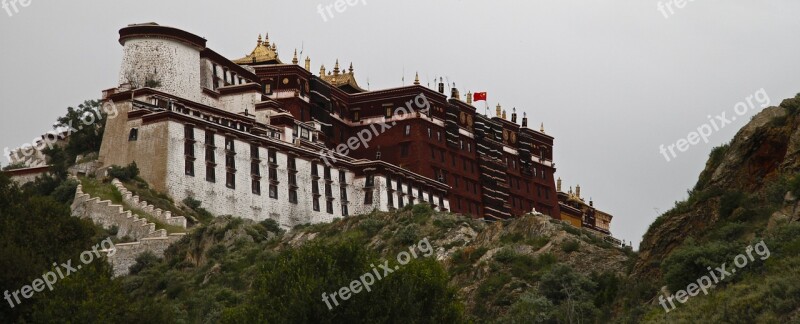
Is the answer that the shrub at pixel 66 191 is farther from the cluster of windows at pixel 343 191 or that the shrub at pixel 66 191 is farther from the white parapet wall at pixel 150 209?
the cluster of windows at pixel 343 191

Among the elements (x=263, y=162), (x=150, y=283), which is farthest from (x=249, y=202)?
(x=150, y=283)

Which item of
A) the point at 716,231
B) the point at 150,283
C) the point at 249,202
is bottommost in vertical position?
the point at 716,231

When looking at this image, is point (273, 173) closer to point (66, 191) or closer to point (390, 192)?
point (390, 192)

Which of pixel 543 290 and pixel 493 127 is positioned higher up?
pixel 493 127

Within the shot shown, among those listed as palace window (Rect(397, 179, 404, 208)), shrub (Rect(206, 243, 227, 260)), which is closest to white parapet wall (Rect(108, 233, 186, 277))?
shrub (Rect(206, 243, 227, 260))

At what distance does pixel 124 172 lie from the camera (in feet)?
297

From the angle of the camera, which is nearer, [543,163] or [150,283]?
[150,283]

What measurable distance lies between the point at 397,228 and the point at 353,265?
86.0 feet

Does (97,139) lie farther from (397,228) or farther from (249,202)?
(397,228)

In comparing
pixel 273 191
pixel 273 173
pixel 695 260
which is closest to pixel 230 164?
pixel 273 173

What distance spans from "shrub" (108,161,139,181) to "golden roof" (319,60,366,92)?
28671mm

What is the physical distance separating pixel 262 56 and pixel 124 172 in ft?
80.6

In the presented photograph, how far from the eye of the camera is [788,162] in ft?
147

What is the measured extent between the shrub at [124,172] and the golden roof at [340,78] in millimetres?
28671
